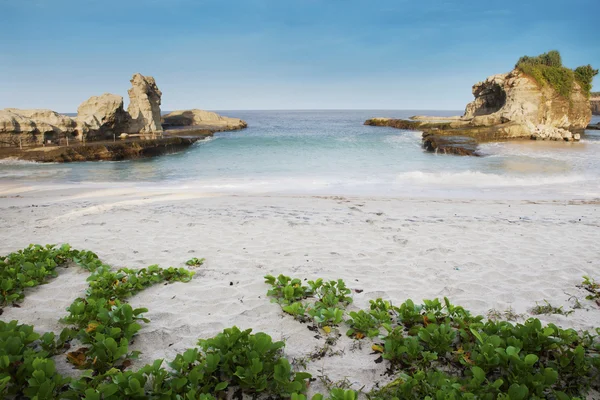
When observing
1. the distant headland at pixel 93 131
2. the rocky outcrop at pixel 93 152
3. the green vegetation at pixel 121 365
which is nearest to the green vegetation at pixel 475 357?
the green vegetation at pixel 121 365

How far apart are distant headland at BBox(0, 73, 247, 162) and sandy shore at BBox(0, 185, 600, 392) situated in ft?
57.4

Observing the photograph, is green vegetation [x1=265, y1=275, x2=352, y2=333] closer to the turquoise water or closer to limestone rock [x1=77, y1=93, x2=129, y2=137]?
the turquoise water

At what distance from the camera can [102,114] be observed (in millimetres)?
34406

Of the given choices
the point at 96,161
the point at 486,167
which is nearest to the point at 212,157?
the point at 96,161

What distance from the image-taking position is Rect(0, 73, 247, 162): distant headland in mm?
26109

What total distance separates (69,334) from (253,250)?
337 cm

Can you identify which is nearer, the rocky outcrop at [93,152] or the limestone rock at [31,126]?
the rocky outcrop at [93,152]

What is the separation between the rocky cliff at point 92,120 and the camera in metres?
27.7

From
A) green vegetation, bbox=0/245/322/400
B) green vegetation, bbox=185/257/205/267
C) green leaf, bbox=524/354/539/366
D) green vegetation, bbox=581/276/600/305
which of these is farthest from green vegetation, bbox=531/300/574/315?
green vegetation, bbox=185/257/205/267

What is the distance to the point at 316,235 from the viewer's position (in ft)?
24.2

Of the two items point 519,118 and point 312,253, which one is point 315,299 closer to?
point 312,253

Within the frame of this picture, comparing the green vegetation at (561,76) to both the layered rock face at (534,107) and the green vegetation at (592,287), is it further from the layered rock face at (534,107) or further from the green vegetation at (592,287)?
the green vegetation at (592,287)

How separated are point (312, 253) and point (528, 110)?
4655 cm

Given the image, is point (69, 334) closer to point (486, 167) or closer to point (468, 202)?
point (468, 202)
